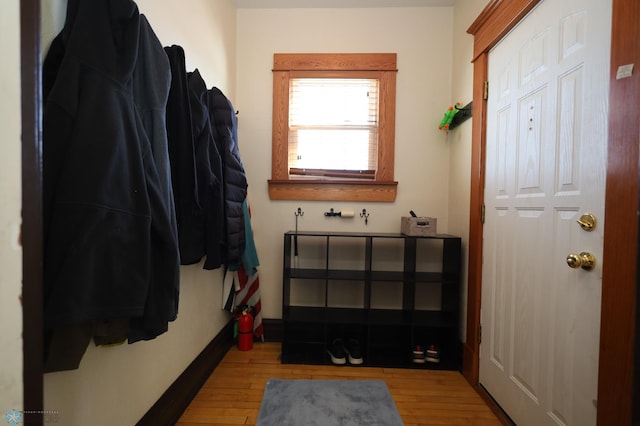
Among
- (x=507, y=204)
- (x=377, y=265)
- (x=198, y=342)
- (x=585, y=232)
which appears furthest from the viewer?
(x=377, y=265)

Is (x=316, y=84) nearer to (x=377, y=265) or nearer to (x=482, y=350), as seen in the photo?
(x=377, y=265)

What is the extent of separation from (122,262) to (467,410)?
6.06ft

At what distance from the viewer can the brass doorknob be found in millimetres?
964

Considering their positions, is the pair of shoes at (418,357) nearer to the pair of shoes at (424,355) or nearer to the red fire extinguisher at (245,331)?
the pair of shoes at (424,355)

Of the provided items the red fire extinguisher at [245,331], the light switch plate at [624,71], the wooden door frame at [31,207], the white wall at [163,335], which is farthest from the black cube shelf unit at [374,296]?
the wooden door frame at [31,207]

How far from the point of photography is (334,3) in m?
2.15

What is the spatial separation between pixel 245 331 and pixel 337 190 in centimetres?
134

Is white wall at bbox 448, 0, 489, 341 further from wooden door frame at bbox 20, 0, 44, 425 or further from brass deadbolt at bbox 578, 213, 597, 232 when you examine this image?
wooden door frame at bbox 20, 0, 44, 425

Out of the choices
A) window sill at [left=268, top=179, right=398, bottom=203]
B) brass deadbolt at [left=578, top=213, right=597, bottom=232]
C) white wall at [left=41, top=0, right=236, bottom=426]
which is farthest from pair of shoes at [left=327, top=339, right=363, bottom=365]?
brass deadbolt at [left=578, top=213, right=597, bottom=232]

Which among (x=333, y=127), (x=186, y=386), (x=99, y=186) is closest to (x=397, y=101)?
(x=333, y=127)

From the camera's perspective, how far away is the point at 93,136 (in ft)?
2.21

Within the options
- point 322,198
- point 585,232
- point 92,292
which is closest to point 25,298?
point 92,292

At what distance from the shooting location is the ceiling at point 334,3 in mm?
2137

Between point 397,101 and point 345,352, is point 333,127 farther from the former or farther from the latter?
point 345,352
